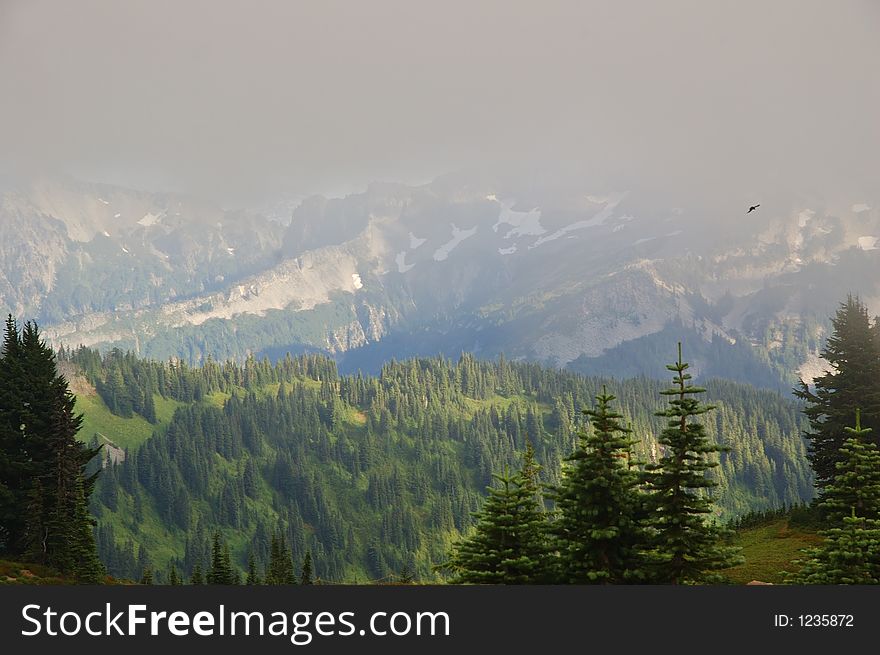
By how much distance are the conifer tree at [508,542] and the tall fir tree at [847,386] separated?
122 ft

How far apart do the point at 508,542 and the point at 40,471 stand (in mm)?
39803

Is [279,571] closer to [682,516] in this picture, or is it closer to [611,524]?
[611,524]

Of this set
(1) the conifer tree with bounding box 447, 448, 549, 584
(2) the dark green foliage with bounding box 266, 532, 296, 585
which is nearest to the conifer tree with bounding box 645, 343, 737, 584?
(1) the conifer tree with bounding box 447, 448, 549, 584

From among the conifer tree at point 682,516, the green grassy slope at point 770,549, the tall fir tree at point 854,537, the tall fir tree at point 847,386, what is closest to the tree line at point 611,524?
the conifer tree at point 682,516

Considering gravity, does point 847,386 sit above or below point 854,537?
above

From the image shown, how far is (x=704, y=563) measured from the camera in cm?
3912

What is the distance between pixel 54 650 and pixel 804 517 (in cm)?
6116

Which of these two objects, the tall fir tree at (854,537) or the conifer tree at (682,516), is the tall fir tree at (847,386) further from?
the conifer tree at (682,516)

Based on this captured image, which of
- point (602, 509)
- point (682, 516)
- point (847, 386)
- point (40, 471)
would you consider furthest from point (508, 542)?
point (847, 386)

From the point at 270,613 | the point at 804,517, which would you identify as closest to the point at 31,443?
the point at 270,613

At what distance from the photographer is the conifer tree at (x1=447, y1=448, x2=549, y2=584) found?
40.2 m

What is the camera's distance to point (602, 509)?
131 feet

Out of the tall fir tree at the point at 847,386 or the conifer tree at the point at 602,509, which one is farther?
the tall fir tree at the point at 847,386

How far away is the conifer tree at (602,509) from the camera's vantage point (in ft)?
130
